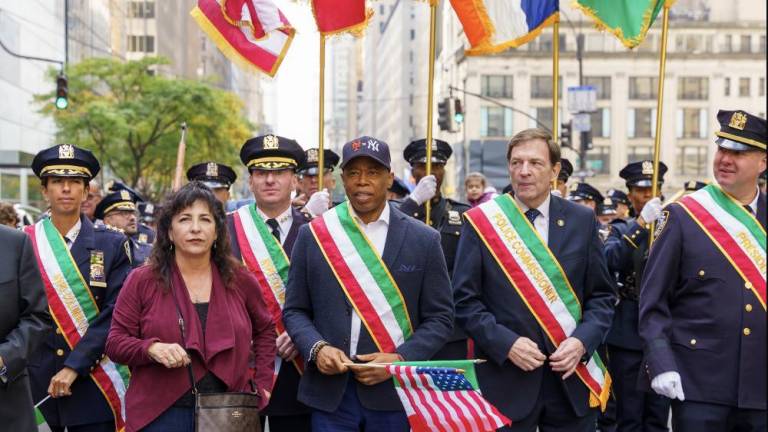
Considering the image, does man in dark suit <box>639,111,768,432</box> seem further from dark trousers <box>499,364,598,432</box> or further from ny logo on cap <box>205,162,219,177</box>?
ny logo on cap <box>205,162,219,177</box>

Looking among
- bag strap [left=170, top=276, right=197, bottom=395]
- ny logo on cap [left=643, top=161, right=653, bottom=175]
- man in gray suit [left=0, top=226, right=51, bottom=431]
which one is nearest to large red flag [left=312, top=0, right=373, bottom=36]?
ny logo on cap [left=643, top=161, right=653, bottom=175]

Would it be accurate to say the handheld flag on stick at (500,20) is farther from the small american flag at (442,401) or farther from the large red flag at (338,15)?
the small american flag at (442,401)

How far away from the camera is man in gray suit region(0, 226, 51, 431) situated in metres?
4.74

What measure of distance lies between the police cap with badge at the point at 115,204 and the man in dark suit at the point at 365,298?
568 cm

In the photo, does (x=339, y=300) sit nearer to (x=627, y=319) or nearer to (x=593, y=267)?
(x=593, y=267)

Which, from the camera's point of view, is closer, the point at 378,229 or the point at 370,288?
the point at 370,288

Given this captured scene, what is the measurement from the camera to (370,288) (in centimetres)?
537

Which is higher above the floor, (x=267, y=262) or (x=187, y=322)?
(x=267, y=262)

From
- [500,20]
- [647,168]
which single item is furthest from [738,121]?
[647,168]

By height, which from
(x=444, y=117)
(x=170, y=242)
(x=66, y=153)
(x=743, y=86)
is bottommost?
(x=170, y=242)

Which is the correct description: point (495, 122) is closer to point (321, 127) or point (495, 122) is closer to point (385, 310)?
point (321, 127)

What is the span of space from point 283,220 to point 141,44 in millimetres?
67730

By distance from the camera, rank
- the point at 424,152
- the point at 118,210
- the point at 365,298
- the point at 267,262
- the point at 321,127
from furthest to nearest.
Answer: the point at 118,210 < the point at 424,152 < the point at 321,127 < the point at 267,262 < the point at 365,298

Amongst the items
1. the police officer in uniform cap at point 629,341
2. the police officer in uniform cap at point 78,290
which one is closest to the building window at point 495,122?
the police officer in uniform cap at point 629,341
